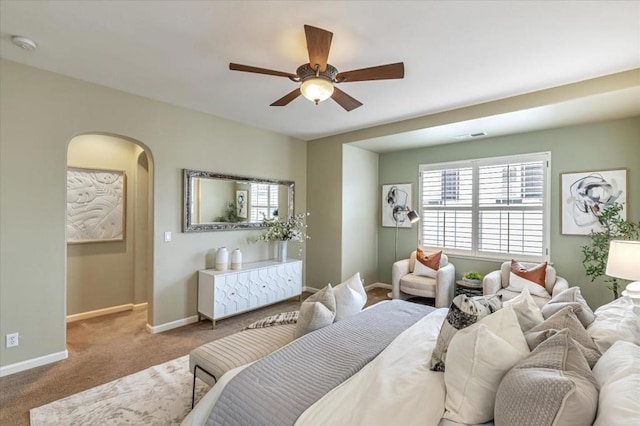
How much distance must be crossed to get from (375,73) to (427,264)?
330 cm

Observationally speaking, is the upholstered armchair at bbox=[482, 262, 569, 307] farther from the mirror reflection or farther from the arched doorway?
the arched doorway

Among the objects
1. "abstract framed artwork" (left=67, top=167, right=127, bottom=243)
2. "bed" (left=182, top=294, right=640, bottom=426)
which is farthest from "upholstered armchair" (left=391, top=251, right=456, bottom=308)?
"abstract framed artwork" (left=67, top=167, right=127, bottom=243)

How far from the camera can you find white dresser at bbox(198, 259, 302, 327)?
376 centimetres

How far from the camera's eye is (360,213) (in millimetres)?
5453

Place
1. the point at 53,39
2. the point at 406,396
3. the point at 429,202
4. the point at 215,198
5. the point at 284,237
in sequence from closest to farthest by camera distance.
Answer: the point at 406,396, the point at 53,39, the point at 215,198, the point at 284,237, the point at 429,202

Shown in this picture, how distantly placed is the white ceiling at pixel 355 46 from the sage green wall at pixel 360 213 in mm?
1676

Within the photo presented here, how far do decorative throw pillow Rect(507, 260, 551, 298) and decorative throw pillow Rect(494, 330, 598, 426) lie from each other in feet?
9.69

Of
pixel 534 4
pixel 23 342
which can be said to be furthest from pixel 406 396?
pixel 23 342

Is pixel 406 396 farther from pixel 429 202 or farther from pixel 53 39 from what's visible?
pixel 429 202

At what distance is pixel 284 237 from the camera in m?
4.82

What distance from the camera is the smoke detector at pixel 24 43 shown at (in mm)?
2334

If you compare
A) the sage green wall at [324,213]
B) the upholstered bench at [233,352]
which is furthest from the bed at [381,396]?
the sage green wall at [324,213]

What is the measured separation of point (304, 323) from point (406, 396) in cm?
93

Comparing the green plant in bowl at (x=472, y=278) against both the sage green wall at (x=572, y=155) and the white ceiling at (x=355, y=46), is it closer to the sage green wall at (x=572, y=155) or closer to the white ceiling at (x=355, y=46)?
the sage green wall at (x=572, y=155)
